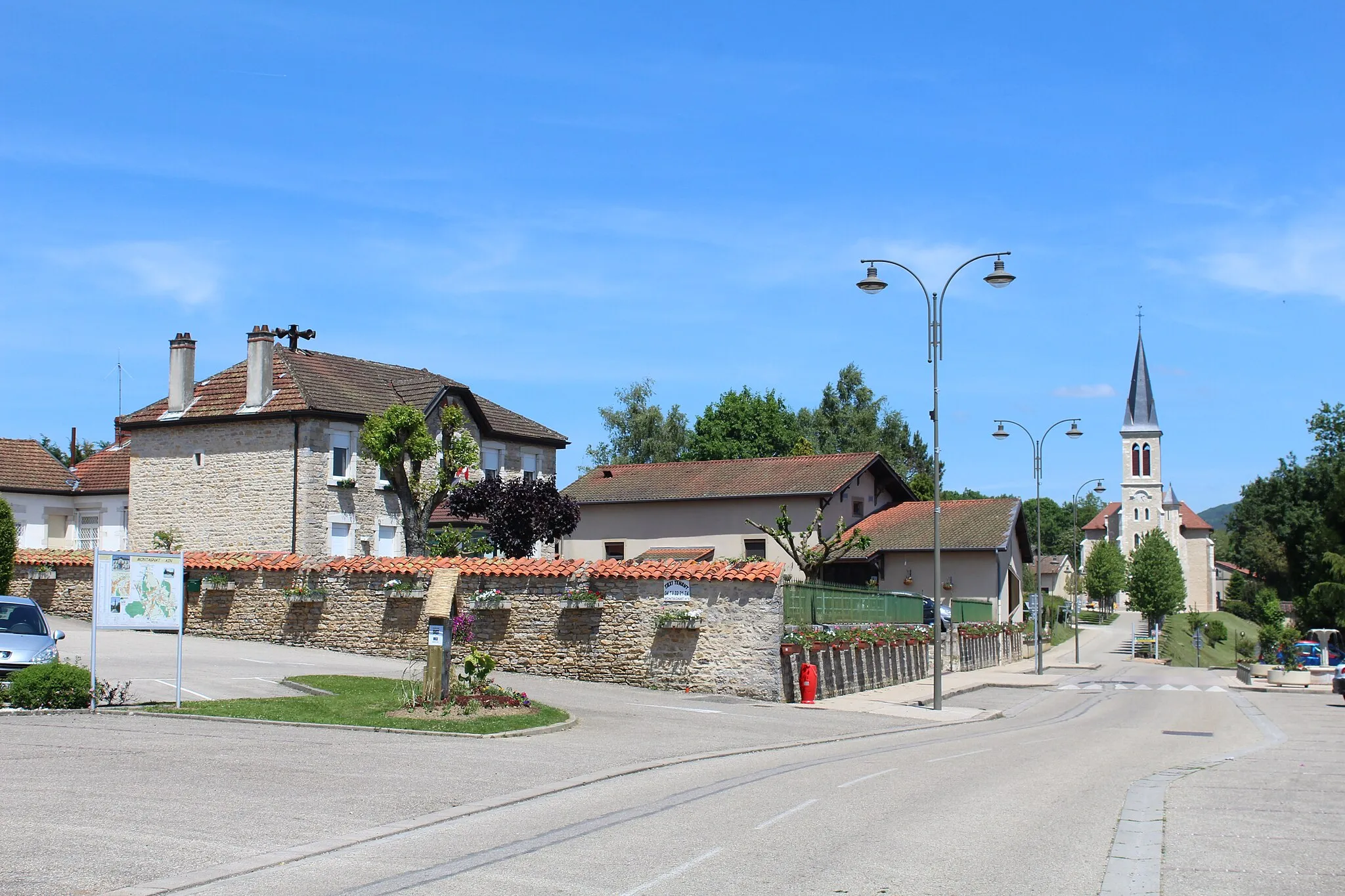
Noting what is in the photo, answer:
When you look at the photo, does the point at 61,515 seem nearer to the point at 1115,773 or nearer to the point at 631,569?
the point at 631,569

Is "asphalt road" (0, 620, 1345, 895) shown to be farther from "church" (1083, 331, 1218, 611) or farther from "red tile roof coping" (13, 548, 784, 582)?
"church" (1083, 331, 1218, 611)

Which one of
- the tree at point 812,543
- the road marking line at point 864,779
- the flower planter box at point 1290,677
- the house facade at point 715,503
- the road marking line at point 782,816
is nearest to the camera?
the road marking line at point 782,816

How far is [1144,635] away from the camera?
100 m

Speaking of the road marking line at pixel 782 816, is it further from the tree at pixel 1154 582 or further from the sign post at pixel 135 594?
the tree at pixel 1154 582

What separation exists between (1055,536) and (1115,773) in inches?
6735

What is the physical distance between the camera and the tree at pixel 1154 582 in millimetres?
96812

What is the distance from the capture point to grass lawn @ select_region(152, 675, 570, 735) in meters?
17.2

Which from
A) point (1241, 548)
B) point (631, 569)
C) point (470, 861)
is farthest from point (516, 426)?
point (1241, 548)

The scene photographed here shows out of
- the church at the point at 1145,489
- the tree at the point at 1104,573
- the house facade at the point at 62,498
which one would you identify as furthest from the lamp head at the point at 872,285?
the church at the point at 1145,489

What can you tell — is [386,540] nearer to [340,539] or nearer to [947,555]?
[340,539]

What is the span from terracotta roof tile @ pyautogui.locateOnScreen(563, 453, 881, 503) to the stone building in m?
10.8

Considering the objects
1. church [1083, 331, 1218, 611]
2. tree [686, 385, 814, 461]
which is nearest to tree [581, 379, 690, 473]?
tree [686, 385, 814, 461]

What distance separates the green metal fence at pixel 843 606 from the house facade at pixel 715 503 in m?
12.1

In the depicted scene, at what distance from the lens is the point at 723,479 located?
54.3m
